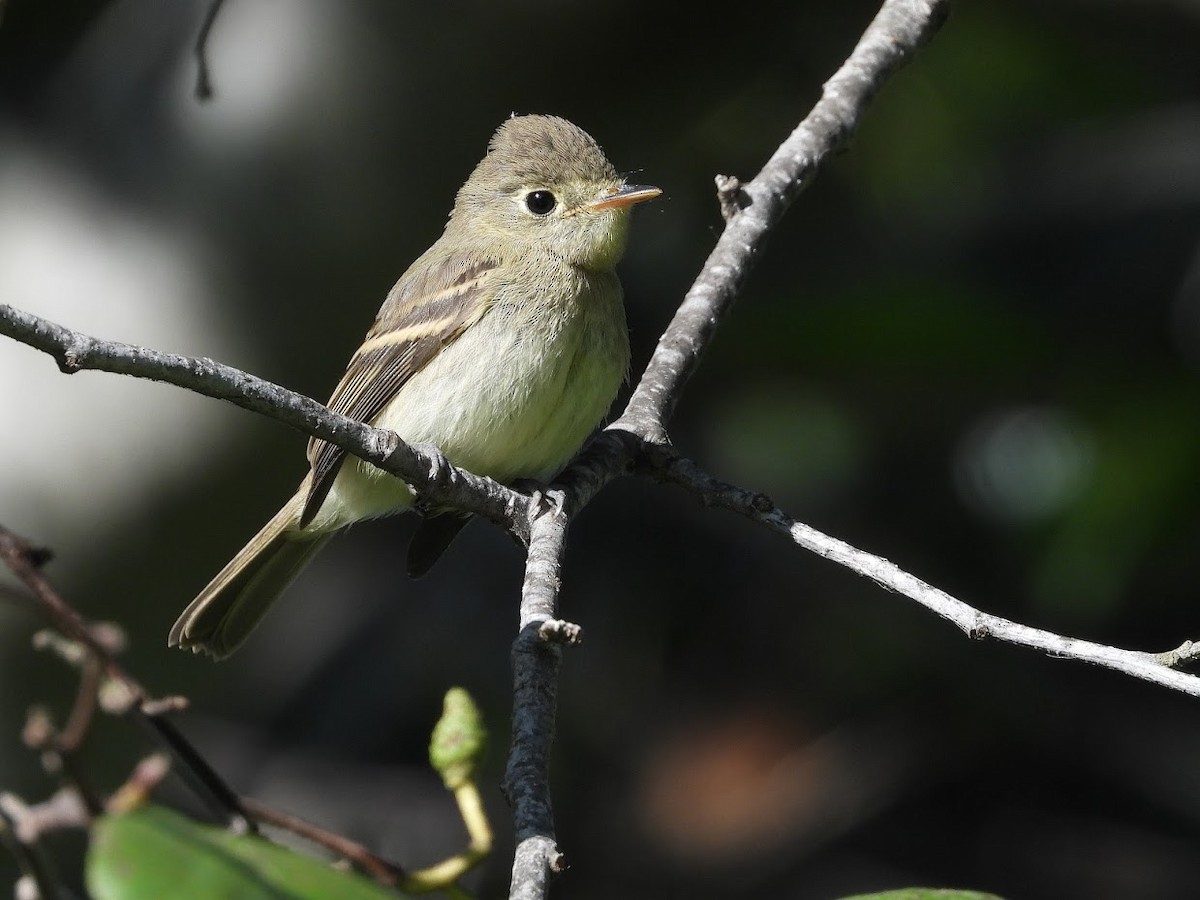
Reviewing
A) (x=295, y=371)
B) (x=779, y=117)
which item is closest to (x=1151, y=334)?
(x=779, y=117)

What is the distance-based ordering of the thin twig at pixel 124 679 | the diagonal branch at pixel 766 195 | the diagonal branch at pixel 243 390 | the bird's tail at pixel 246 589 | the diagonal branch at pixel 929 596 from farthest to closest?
the bird's tail at pixel 246 589
the diagonal branch at pixel 766 195
the diagonal branch at pixel 929 596
the diagonal branch at pixel 243 390
the thin twig at pixel 124 679

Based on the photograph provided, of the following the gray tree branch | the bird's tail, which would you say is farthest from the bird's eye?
the bird's tail

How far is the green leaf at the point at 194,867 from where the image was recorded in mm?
1154

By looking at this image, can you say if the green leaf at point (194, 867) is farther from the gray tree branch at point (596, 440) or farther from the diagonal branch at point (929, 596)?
the diagonal branch at point (929, 596)

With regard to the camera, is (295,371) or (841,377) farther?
(841,377)

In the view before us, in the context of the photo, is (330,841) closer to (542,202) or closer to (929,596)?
(929,596)

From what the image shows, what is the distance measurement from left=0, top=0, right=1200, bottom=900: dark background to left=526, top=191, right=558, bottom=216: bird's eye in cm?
70

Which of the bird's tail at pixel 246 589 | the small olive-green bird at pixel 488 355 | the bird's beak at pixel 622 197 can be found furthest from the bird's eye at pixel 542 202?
the bird's tail at pixel 246 589

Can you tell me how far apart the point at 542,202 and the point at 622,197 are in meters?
0.39

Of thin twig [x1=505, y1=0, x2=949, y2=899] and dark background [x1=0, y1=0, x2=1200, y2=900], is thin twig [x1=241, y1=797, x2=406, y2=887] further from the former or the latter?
dark background [x1=0, y1=0, x2=1200, y2=900]

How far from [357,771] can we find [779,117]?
3248 mm

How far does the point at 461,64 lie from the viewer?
4.88 m

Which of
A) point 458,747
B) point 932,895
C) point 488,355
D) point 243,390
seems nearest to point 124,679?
point 458,747

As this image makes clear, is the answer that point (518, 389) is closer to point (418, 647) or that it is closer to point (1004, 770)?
point (418, 647)
